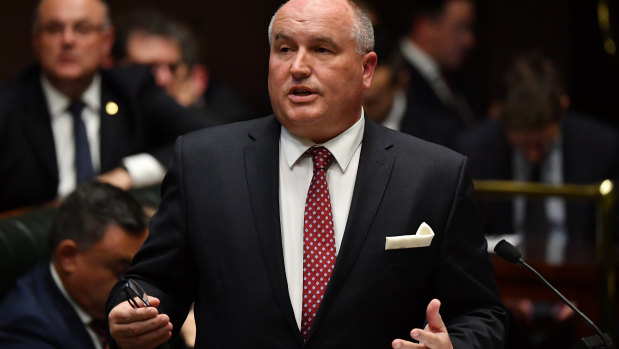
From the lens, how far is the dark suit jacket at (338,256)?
7.30ft

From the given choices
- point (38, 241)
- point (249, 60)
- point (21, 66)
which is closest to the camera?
point (38, 241)

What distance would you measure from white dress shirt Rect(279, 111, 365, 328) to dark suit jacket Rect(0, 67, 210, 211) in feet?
5.98

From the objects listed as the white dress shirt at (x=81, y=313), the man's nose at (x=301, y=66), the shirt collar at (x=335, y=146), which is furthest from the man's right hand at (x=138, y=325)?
the white dress shirt at (x=81, y=313)

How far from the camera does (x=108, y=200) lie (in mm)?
2965

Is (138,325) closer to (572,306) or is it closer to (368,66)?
(368,66)

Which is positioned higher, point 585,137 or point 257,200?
point 257,200

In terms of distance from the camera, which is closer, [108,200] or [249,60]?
[108,200]

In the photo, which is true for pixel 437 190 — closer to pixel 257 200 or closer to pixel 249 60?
pixel 257 200

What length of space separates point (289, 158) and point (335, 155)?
0.35 ft

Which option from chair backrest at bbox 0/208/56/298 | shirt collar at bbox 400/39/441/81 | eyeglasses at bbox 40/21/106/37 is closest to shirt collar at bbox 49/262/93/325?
chair backrest at bbox 0/208/56/298

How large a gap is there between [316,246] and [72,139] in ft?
6.88

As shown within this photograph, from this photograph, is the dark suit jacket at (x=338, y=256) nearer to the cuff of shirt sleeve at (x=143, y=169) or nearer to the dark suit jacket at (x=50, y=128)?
the cuff of shirt sleeve at (x=143, y=169)

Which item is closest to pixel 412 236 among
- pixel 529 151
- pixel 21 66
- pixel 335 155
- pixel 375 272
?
pixel 375 272

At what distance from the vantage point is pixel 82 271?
2877mm
